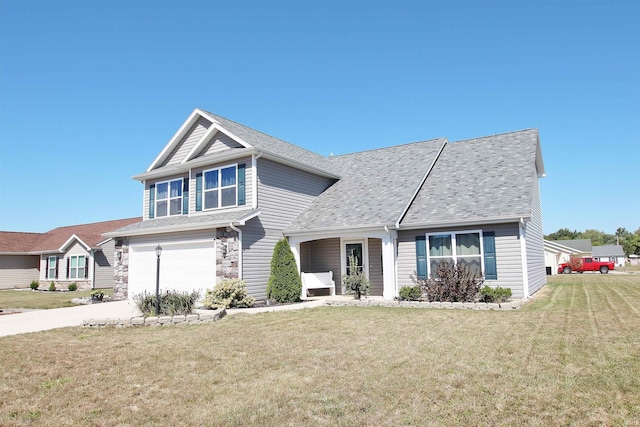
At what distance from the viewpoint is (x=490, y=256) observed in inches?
533

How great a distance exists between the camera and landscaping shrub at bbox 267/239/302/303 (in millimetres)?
14930

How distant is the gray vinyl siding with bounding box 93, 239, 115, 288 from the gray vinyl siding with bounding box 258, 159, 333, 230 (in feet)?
57.6

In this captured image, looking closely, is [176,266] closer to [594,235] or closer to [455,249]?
[455,249]

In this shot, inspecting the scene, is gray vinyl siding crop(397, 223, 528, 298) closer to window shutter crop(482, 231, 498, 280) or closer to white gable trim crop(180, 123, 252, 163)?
window shutter crop(482, 231, 498, 280)

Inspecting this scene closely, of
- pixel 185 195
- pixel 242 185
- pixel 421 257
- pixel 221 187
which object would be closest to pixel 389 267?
pixel 421 257

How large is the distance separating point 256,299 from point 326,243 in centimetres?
447

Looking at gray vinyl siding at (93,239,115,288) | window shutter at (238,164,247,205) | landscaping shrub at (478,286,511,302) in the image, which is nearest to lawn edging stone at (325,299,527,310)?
landscaping shrub at (478,286,511,302)

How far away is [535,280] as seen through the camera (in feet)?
54.1

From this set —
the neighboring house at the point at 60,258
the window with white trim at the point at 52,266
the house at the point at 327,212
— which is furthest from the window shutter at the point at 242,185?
the window with white trim at the point at 52,266

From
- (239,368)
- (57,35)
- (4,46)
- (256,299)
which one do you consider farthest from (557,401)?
(4,46)

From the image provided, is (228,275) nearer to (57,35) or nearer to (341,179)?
(341,179)

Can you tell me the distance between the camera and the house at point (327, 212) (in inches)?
555

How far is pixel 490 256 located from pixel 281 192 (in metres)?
8.23

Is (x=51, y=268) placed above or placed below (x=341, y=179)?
below
